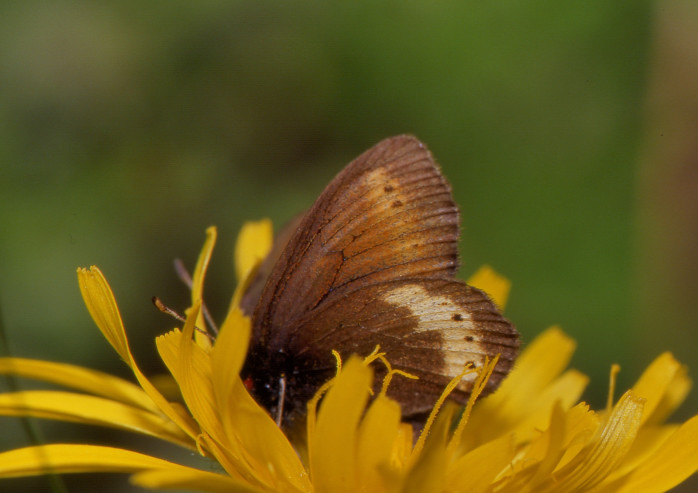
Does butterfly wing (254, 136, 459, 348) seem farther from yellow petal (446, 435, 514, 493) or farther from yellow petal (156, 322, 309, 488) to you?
yellow petal (446, 435, 514, 493)

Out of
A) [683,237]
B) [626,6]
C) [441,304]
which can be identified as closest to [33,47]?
[441,304]

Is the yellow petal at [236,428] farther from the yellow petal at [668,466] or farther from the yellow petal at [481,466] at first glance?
the yellow petal at [668,466]

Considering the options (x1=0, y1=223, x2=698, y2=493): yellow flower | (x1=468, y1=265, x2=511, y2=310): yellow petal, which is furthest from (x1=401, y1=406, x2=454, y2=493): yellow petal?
(x1=468, y1=265, x2=511, y2=310): yellow petal

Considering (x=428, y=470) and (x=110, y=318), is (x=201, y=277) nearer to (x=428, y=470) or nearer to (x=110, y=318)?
(x=110, y=318)

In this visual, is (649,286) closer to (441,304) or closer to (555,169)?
(555,169)

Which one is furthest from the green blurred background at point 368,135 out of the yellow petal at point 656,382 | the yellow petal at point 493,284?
the yellow petal at point 656,382

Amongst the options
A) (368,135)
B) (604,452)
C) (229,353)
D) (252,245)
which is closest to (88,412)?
(229,353)
